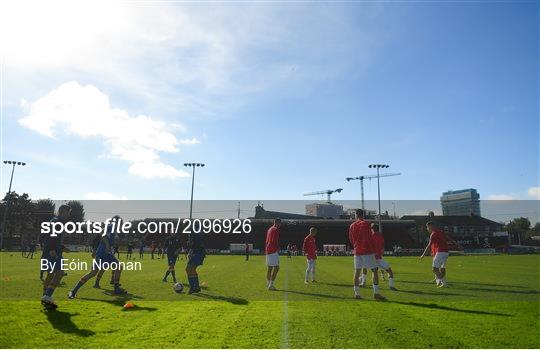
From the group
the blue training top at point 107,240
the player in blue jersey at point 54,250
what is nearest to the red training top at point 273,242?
the blue training top at point 107,240

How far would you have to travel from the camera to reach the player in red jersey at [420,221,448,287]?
1295cm

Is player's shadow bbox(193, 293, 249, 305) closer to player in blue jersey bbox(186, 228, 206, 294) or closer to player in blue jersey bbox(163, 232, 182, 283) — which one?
player in blue jersey bbox(186, 228, 206, 294)

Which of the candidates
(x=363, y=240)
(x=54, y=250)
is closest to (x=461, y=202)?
(x=363, y=240)

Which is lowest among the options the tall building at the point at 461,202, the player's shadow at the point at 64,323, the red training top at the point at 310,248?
the player's shadow at the point at 64,323

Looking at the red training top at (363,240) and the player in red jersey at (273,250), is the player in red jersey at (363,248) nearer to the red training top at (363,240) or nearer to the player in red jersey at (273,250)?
the red training top at (363,240)

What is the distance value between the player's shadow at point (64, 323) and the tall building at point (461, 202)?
648 feet

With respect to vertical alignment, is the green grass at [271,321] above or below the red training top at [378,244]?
below

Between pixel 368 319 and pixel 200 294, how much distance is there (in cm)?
538

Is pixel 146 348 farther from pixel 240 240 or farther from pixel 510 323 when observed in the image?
pixel 240 240

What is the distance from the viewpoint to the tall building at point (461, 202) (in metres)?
181

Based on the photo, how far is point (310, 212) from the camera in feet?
573

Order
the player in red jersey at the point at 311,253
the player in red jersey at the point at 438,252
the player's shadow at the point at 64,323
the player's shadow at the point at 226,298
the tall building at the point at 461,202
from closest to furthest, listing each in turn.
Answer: the player's shadow at the point at 64,323
the player's shadow at the point at 226,298
the player in red jersey at the point at 438,252
the player in red jersey at the point at 311,253
the tall building at the point at 461,202

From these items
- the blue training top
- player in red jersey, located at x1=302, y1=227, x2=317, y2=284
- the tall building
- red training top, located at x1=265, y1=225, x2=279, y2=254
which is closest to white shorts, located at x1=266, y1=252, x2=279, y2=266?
red training top, located at x1=265, y1=225, x2=279, y2=254

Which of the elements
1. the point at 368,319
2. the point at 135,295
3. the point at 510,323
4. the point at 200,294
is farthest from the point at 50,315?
the point at 510,323
